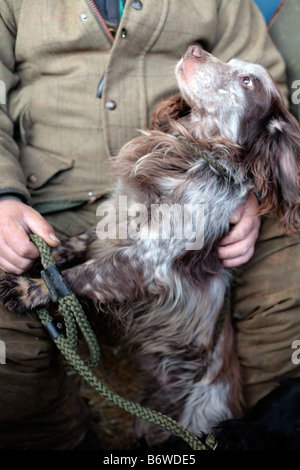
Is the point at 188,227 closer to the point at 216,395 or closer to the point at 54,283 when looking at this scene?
the point at 54,283

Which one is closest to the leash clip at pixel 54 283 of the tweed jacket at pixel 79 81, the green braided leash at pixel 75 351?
the green braided leash at pixel 75 351

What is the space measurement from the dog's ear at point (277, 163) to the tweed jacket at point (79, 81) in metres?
0.54

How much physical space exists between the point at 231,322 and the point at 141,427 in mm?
667

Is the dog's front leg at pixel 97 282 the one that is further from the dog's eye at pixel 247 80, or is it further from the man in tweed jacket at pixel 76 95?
the dog's eye at pixel 247 80

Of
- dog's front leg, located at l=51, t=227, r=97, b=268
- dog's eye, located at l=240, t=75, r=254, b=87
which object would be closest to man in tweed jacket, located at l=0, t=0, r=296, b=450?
dog's front leg, located at l=51, t=227, r=97, b=268

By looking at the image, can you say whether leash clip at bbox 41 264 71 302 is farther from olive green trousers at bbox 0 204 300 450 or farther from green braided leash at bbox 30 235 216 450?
olive green trousers at bbox 0 204 300 450

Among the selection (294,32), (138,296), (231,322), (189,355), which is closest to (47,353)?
(138,296)

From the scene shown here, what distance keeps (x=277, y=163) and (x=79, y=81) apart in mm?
980

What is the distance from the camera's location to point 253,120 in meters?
1.96

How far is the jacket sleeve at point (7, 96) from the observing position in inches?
76.8

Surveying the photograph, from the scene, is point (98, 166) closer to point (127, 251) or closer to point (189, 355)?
point (127, 251)

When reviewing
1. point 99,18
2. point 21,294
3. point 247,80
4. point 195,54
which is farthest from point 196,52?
point 21,294

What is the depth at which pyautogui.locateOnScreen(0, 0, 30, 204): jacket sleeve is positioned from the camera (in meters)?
1.95

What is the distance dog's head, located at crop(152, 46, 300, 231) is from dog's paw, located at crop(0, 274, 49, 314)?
978mm
